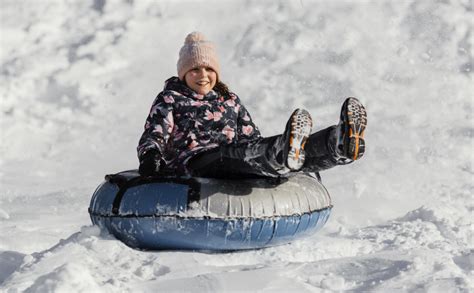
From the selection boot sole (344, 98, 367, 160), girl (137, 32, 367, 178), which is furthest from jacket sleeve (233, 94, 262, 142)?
boot sole (344, 98, 367, 160)

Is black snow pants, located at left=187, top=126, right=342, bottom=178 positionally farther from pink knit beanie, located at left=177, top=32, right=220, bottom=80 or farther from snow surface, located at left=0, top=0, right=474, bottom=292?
pink knit beanie, located at left=177, top=32, right=220, bottom=80

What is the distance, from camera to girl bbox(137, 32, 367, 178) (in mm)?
2402

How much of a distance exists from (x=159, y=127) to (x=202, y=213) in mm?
632

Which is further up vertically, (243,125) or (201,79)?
(201,79)

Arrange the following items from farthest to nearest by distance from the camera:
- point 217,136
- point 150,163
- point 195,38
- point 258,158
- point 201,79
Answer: point 195,38 < point 201,79 < point 217,136 < point 150,163 < point 258,158

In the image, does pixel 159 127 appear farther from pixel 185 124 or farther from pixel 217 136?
pixel 217 136

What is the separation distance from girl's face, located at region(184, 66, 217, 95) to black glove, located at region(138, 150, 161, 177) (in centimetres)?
63

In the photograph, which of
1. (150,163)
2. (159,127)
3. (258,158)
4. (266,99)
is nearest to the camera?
(258,158)

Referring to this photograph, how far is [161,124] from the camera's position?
318 centimetres

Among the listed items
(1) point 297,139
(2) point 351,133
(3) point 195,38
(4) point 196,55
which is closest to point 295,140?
(1) point 297,139

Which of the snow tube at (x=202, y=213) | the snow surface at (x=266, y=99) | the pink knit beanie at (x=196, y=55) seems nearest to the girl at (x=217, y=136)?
the pink knit beanie at (x=196, y=55)

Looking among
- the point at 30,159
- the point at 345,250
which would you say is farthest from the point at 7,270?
the point at 30,159

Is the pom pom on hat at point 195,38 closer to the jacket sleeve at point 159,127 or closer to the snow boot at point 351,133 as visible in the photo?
the jacket sleeve at point 159,127

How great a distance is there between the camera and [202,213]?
9.16ft
